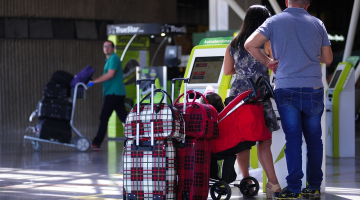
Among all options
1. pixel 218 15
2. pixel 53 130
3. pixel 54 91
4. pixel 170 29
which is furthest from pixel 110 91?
pixel 218 15

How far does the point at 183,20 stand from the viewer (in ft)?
80.9

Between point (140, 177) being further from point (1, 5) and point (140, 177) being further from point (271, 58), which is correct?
point (1, 5)

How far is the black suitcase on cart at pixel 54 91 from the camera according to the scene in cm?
802

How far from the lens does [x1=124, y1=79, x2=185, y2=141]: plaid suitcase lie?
369 centimetres

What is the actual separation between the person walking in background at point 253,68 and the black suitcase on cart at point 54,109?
4024 millimetres

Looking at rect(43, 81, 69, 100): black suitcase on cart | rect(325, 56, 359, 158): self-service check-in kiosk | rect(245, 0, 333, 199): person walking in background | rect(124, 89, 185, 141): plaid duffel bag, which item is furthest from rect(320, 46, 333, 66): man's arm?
rect(43, 81, 69, 100): black suitcase on cart

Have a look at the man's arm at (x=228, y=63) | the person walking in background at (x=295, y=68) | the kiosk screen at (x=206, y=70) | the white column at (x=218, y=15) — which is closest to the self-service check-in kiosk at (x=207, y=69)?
the kiosk screen at (x=206, y=70)

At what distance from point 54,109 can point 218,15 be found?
502cm

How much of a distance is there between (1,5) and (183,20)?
13630 millimetres

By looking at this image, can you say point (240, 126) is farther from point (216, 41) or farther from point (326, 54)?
point (216, 41)

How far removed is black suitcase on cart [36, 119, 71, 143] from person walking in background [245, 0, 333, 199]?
184 inches

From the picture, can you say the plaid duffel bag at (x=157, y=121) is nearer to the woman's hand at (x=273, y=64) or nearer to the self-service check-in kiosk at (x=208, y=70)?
the woman's hand at (x=273, y=64)

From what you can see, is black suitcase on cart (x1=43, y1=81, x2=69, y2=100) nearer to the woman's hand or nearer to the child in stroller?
the child in stroller

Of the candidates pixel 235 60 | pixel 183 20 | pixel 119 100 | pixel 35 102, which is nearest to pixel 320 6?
pixel 183 20
